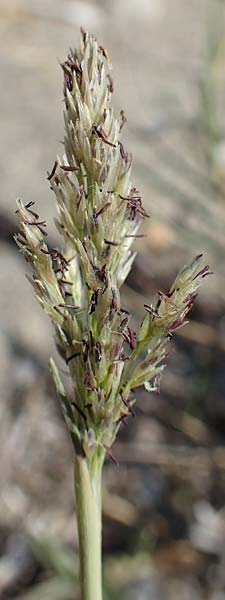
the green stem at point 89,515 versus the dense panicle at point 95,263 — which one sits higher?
the dense panicle at point 95,263

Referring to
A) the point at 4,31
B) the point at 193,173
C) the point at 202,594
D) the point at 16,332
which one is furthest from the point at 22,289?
the point at 4,31

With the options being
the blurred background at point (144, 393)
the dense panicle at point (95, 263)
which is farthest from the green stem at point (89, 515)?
the blurred background at point (144, 393)

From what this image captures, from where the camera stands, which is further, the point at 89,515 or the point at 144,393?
the point at 144,393

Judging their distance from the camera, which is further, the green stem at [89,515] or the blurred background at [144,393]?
the blurred background at [144,393]

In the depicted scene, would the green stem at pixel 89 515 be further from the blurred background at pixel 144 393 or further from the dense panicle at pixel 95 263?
the blurred background at pixel 144 393

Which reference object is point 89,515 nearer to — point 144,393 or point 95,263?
point 95,263

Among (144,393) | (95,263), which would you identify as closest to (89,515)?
(95,263)
